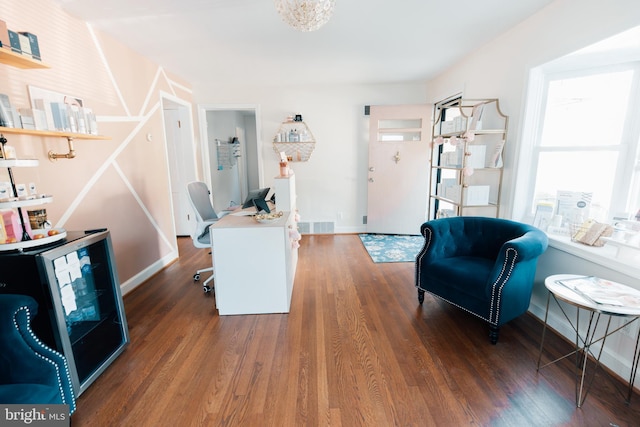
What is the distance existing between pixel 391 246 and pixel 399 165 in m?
1.30

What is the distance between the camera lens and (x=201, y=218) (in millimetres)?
2975

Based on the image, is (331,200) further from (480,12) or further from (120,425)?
(120,425)

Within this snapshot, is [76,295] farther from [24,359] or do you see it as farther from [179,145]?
[179,145]

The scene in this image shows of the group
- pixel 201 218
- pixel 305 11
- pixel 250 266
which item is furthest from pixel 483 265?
pixel 201 218

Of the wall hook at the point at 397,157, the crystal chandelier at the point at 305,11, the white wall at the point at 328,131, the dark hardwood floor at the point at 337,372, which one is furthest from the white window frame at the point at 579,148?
the white wall at the point at 328,131

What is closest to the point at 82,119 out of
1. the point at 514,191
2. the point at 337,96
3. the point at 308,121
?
the point at 308,121

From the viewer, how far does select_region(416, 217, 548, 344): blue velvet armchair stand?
1.91m

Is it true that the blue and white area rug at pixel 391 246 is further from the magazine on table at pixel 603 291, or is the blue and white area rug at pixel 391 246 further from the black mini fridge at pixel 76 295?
the black mini fridge at pixel 76 295

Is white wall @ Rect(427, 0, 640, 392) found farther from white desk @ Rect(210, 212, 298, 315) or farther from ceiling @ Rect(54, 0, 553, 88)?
white desk @ Rect(210, 212, 298, 315)

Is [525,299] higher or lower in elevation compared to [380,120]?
lower

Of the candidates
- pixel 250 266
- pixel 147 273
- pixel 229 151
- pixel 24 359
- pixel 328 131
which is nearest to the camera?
pixel 24 359

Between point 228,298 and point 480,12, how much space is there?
10.2ft

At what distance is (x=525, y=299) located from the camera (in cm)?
209

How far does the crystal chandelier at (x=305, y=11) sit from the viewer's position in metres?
1.68
